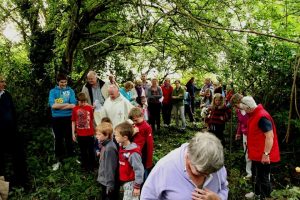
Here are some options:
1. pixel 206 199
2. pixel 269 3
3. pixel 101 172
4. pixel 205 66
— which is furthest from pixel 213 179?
pixel 205 66

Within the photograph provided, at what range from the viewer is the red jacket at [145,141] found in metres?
5.46

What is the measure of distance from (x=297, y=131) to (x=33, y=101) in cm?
660

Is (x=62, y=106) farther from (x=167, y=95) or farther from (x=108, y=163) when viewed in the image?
(x=167, y=95)

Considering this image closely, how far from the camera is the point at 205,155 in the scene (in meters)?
2.10

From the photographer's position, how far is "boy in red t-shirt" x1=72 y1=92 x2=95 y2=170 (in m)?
7.09

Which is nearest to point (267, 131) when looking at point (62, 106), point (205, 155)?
point (205, 155)

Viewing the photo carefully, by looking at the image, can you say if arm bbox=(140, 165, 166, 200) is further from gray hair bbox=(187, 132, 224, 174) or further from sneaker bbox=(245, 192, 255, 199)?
sneaker bbox=(245, 192, 255, 199)

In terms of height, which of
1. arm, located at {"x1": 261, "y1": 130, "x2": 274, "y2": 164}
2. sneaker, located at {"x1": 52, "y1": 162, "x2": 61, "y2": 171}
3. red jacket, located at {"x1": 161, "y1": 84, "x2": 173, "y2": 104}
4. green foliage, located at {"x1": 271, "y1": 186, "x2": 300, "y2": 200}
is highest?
red jacket, located at {"x1": 161, "y1": 84, "x2": 173, "y2": 104}

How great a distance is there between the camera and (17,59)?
955cm

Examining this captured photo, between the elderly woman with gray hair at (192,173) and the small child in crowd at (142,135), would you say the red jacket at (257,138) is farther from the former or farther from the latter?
the elderly woman with gray hair at (192,173)

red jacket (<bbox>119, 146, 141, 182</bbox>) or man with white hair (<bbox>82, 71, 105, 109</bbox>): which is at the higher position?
man with white hair (<bbox>82, 71, 105, 109</bbox>)

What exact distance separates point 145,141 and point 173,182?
319 cm

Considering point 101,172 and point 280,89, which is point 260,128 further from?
point 280,89

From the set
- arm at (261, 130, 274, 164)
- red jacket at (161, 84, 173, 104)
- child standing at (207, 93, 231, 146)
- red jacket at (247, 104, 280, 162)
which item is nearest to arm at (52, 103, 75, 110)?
child standing at (207, 93, 231, 146)
